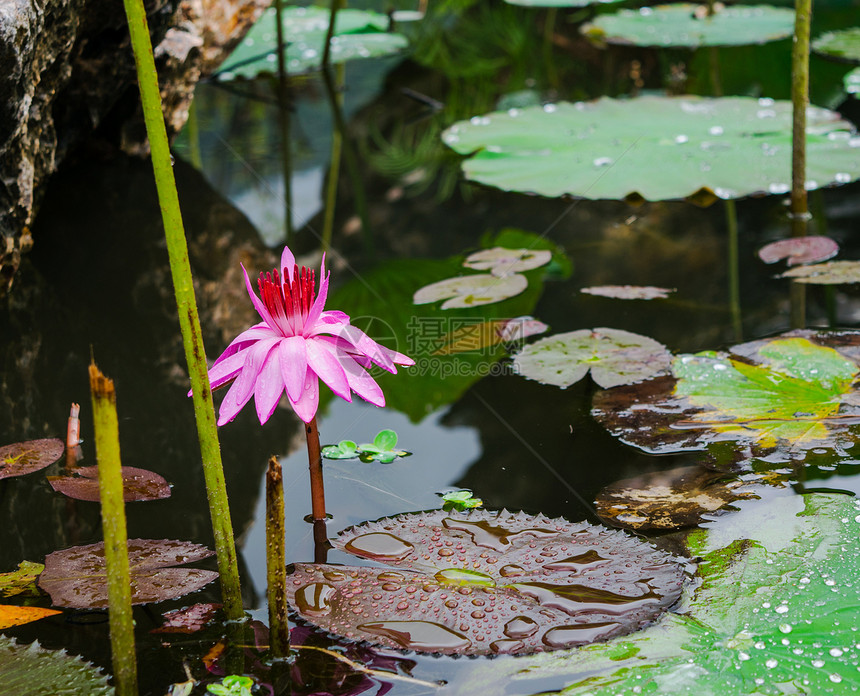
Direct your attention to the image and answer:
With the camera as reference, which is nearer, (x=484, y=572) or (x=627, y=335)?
(x=484, y=572)

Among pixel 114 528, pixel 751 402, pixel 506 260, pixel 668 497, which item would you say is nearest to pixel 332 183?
pixel 506 260

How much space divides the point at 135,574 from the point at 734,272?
1.57 meters

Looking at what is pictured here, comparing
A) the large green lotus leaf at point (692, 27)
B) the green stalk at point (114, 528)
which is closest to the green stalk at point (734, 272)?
the green stalk at point (114, 528)

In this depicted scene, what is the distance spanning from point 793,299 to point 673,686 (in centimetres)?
122

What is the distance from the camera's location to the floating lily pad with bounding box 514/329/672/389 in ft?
4.58

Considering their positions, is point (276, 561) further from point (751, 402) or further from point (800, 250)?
point (800, 250)

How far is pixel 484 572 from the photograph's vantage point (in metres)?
0.90

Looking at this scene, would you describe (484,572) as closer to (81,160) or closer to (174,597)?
(174,597)

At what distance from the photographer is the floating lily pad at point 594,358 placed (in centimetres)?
140

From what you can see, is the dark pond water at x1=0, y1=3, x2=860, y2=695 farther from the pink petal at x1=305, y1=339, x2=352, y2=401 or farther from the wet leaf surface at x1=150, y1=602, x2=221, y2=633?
the pink petal at x1=305, y1=339, x2=352, y2=401

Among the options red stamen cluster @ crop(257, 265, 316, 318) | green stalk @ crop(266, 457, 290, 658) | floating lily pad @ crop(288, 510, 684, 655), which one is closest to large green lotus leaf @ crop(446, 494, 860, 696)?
floating lily pad @ crop(288, 510, 684, 655)

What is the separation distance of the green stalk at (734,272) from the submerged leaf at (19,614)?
133 centimetres

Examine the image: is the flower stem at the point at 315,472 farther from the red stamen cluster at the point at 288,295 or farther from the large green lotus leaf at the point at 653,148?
the large green lotus leaf at the point at 653,148

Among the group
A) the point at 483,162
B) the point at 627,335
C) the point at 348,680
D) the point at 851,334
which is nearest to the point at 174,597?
the point at 348,680
